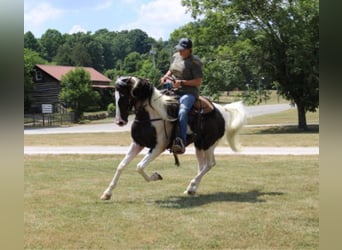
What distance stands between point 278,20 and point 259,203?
704 inches

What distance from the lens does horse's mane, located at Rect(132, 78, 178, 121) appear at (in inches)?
254

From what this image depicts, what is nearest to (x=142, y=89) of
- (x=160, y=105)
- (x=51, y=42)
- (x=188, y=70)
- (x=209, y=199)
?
(x=160, y=105)

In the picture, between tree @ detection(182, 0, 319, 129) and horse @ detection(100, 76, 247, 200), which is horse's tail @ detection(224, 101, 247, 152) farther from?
tree @ detection(182, 0, 319, 129)

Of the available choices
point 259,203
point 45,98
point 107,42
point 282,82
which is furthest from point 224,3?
point 107,42

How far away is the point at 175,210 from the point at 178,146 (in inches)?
41.3

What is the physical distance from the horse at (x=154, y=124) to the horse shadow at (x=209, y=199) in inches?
12.9

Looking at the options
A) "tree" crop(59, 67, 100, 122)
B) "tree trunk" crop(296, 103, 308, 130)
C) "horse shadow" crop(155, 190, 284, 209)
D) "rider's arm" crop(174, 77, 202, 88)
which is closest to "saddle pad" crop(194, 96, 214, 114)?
"rider's arm" crop(174, 77, 202, 88)

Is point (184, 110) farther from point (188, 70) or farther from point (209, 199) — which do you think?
point (209, 199)

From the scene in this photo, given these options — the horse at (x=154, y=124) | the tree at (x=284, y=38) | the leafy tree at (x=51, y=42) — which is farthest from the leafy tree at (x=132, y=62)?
the horse at (x=154, y=124)

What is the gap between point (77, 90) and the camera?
3784 centimetres
